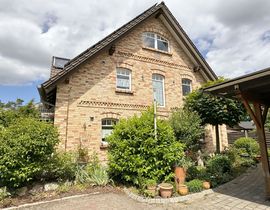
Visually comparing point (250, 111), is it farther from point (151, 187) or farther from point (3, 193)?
point (3, 193)

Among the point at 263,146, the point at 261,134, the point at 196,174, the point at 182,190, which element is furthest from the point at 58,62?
the point at 263,146

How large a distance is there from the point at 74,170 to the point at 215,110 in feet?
24.0

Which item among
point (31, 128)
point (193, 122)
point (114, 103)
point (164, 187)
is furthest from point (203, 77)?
point (31, 128)

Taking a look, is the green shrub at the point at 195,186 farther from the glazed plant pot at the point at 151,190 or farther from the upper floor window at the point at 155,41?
the upper floor window at the point at 155,41

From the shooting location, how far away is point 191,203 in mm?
6312

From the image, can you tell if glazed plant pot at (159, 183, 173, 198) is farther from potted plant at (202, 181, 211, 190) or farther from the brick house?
the brick house

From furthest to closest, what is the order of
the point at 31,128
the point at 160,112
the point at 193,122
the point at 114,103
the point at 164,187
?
the point at 160,112 < the point at 114,103 < the point at 193,122 < the point at 31,128 < the point at 164,187

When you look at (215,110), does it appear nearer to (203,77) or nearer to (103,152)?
(203,77)

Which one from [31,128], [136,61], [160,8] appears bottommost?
[31,128]

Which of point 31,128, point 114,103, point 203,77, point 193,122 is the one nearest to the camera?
point 31,128

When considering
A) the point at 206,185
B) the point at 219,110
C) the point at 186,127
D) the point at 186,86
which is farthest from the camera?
the point at 186,86

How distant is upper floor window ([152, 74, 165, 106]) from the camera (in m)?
13.0

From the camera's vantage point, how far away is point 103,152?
10.5 m

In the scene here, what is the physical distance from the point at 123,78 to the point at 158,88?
7.87ft
